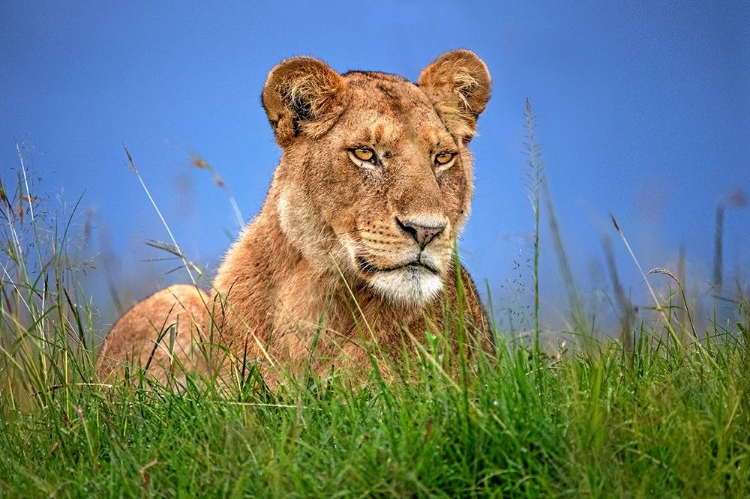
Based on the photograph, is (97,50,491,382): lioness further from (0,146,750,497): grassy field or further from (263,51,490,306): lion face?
(0,146,750,497): grassy field

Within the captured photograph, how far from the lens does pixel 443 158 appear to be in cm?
504

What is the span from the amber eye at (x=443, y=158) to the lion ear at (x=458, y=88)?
0.23m

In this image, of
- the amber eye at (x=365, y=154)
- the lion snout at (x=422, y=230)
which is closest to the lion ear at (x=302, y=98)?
the amber eye at (x=365, y=154)

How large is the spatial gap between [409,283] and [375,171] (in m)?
0.67

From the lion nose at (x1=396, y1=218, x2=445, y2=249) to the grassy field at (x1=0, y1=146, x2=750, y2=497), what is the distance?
648mm

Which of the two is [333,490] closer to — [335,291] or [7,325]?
[335,291]

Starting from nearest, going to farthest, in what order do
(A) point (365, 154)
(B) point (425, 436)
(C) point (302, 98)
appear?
(B) point (425, 436), (A) point (365, 154), (C) point (302, 98)

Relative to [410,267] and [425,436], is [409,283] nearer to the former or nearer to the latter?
[410,267]

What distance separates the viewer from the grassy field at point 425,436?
294 cm

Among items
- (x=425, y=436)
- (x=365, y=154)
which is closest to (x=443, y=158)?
(x=365, y=154)

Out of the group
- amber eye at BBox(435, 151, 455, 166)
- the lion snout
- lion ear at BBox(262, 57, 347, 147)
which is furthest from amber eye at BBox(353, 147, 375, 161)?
the lion snout

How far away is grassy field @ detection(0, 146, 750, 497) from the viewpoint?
9.64 ft

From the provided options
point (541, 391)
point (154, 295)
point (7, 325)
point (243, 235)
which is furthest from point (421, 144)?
point (154, 295)

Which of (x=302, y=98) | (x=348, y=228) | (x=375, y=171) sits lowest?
(x=348, y=228)
